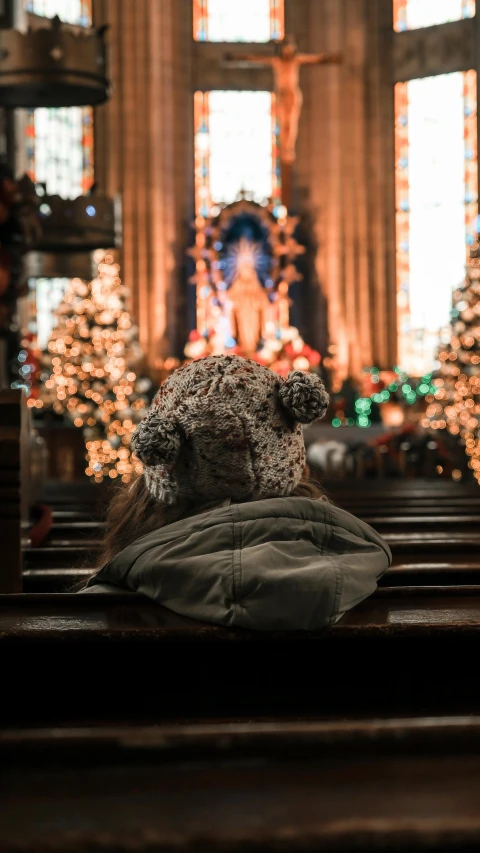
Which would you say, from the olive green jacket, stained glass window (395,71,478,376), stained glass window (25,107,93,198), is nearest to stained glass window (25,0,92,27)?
stained glass window (25,107,93,198)

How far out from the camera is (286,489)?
1870mm

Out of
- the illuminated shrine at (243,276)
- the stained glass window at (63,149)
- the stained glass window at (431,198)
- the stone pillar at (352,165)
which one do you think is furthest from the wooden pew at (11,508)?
the stained glass window at (63,149)

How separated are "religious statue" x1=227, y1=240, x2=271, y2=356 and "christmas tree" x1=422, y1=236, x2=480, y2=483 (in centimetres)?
336

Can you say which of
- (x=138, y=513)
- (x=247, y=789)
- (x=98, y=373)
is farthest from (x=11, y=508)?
(x=98, y=373)

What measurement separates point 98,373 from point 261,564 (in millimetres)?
12779

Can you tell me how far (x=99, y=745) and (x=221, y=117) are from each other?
17743mm

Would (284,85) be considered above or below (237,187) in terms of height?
above

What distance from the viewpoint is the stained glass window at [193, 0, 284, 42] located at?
18.3 meters

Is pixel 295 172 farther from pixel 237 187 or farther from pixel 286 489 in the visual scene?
pixel 286 489

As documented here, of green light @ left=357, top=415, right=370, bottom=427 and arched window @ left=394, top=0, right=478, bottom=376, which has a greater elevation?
arched window @ left=394, top=0, right=478, bottom=376

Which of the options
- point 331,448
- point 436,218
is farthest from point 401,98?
point 331,448

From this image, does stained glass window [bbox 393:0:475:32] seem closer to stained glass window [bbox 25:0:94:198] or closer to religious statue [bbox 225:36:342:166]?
religious statue [bbox 225:36:342:166]

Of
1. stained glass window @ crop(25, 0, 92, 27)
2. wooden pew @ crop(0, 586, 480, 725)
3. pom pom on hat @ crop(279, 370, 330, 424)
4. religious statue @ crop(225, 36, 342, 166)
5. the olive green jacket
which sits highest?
stained glass window @ crop(25, 0, 92, 27)

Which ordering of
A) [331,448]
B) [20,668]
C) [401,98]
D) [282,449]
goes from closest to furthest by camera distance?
[20,668]
[282,449]
[331,448]
[401,98]
